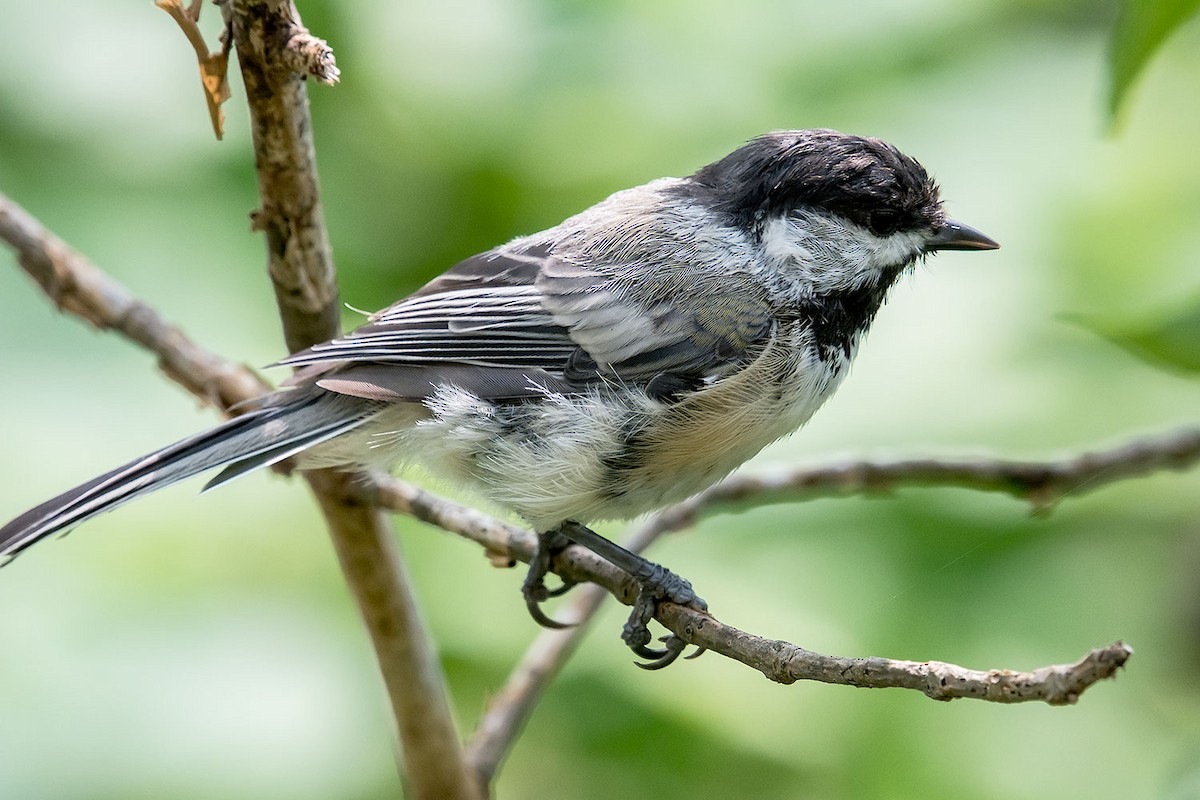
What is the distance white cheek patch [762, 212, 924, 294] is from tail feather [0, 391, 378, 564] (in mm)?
724

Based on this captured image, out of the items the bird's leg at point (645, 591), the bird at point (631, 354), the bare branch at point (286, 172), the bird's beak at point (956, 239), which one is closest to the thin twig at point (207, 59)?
the bare branch at point (286, 172)

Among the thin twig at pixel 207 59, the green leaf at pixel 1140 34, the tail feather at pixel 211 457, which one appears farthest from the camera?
the tail feather at pixel 211 457

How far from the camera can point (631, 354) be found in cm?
184

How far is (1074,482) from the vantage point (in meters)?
1.79

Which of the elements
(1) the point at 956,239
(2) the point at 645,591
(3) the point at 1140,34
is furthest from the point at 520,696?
(3) the point at 1140,34

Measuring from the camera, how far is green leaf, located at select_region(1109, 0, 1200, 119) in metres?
1.12

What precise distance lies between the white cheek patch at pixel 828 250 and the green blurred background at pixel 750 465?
1.05 ft

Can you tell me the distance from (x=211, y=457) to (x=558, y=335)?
576 millimetres

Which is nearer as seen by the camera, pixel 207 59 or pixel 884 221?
pixel 207 59

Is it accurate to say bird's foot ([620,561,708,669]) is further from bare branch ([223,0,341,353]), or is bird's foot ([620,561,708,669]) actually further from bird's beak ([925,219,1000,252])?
bird's beak ([925,219,1000,252])

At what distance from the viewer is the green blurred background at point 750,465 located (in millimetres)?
1932

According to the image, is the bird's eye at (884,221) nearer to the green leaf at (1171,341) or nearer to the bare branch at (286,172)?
the green leaf at (1171,341)

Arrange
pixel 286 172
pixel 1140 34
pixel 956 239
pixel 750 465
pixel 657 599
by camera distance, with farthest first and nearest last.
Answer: pixel 750 465 < pixel 956 239 < pixel 657 599 < pixel 286 172 < pixel 1140 34

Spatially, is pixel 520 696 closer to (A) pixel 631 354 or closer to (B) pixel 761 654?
(A) pixel 631 354
